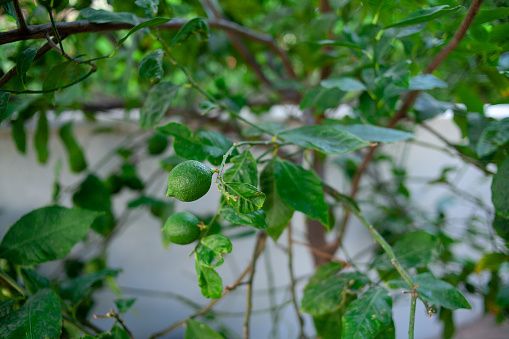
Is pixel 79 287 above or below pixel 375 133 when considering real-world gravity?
below

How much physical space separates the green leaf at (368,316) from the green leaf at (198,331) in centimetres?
19

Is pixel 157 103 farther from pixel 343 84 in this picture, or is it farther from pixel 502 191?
pixel 502 191

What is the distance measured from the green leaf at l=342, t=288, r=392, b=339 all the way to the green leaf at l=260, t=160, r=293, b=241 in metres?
0.11

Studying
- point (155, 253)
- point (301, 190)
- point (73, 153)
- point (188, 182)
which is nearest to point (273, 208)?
point (301, 190)

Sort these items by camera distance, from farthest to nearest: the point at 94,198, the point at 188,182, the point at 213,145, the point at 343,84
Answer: the point at 94,198 < the point at 343,84 < the point at 213,145 < the point at 188,182

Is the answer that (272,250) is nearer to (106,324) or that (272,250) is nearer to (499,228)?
(106,324)

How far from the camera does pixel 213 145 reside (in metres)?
0.36

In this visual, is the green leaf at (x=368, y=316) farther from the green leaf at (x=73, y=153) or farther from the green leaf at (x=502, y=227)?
the green leaf at (x=73, y=153)

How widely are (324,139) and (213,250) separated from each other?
0.17 m

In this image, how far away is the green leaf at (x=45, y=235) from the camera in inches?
15.6

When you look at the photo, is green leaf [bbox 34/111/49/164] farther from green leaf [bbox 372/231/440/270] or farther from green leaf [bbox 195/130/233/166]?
green leaf [bbox 372/231/440/270]

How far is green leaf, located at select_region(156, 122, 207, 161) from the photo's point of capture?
0.34 meters

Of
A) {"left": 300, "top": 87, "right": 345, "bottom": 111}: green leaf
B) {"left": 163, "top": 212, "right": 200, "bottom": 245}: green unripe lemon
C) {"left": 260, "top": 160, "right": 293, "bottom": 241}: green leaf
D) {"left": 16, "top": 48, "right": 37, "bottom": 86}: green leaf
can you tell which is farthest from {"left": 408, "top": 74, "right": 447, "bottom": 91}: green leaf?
{"left": 16, "top": 48, "right": 37, "bottom": 86}: green leaf

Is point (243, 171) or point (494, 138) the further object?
point (494, 138)
